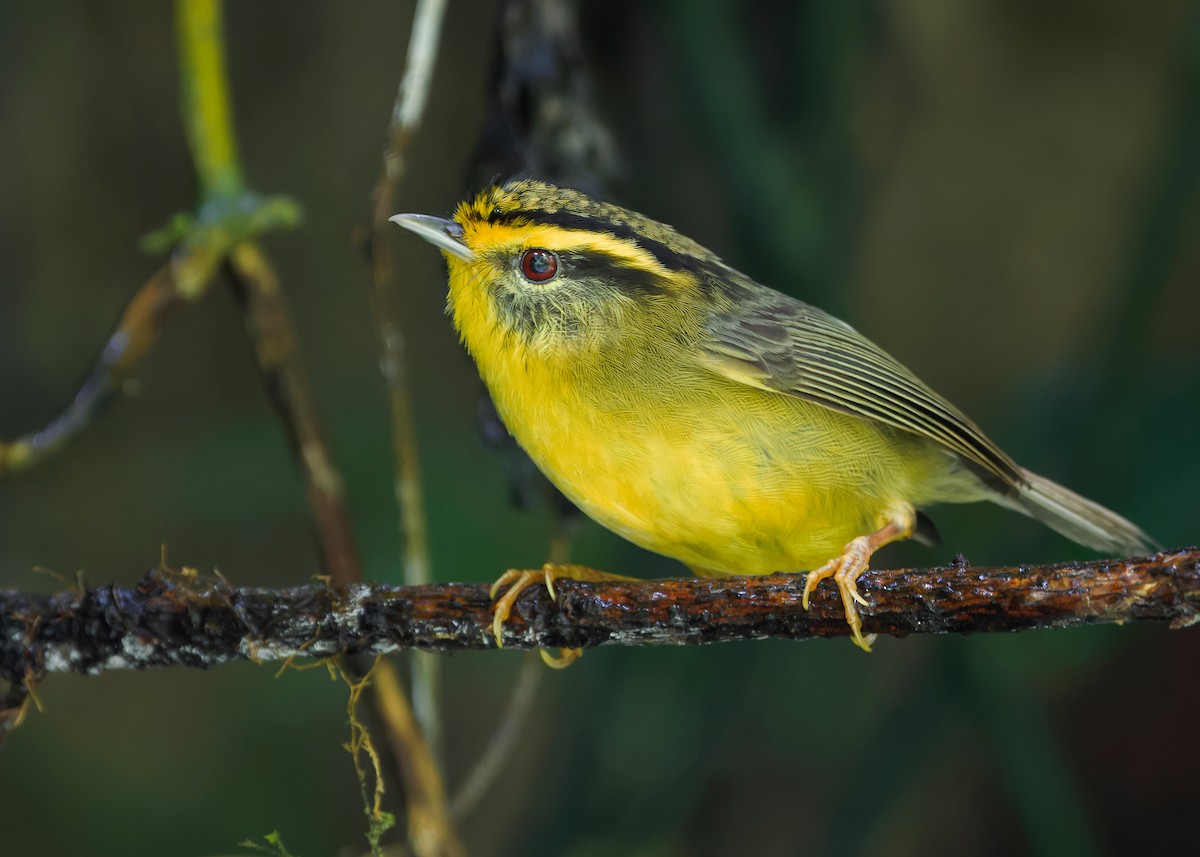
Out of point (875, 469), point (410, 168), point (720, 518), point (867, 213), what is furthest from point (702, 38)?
point (720, 518)

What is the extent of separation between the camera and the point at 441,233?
2705 mm

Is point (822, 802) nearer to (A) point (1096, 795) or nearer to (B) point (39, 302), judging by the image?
(A) point (1096, 795)

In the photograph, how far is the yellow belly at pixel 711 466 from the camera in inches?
98.4

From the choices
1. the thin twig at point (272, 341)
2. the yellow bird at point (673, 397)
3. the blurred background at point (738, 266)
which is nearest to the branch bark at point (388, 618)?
the yellow bird at point (673, 397)

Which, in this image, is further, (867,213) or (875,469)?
(867,213)

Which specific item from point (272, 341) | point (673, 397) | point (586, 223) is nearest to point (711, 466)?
point (673, 397)

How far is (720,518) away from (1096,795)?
3238 mm

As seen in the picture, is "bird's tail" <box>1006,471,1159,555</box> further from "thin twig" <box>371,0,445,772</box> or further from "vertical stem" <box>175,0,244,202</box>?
"vertical stem" <box>175,0,244,202</box>

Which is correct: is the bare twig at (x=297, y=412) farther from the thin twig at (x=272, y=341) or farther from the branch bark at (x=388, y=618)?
the branch bark at (x=388, y=618)

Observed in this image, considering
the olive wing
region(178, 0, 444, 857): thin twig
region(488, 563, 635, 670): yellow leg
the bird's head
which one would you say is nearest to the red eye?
the bird's head

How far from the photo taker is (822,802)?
5004 mm

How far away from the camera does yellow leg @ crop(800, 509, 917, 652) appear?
2.10 meters

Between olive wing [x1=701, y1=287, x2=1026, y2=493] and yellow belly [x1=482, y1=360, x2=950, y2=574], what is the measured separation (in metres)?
0.06

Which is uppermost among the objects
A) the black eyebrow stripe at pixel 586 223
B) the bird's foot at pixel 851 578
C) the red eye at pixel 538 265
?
the black eyebrow stripe at pixel 586 223
